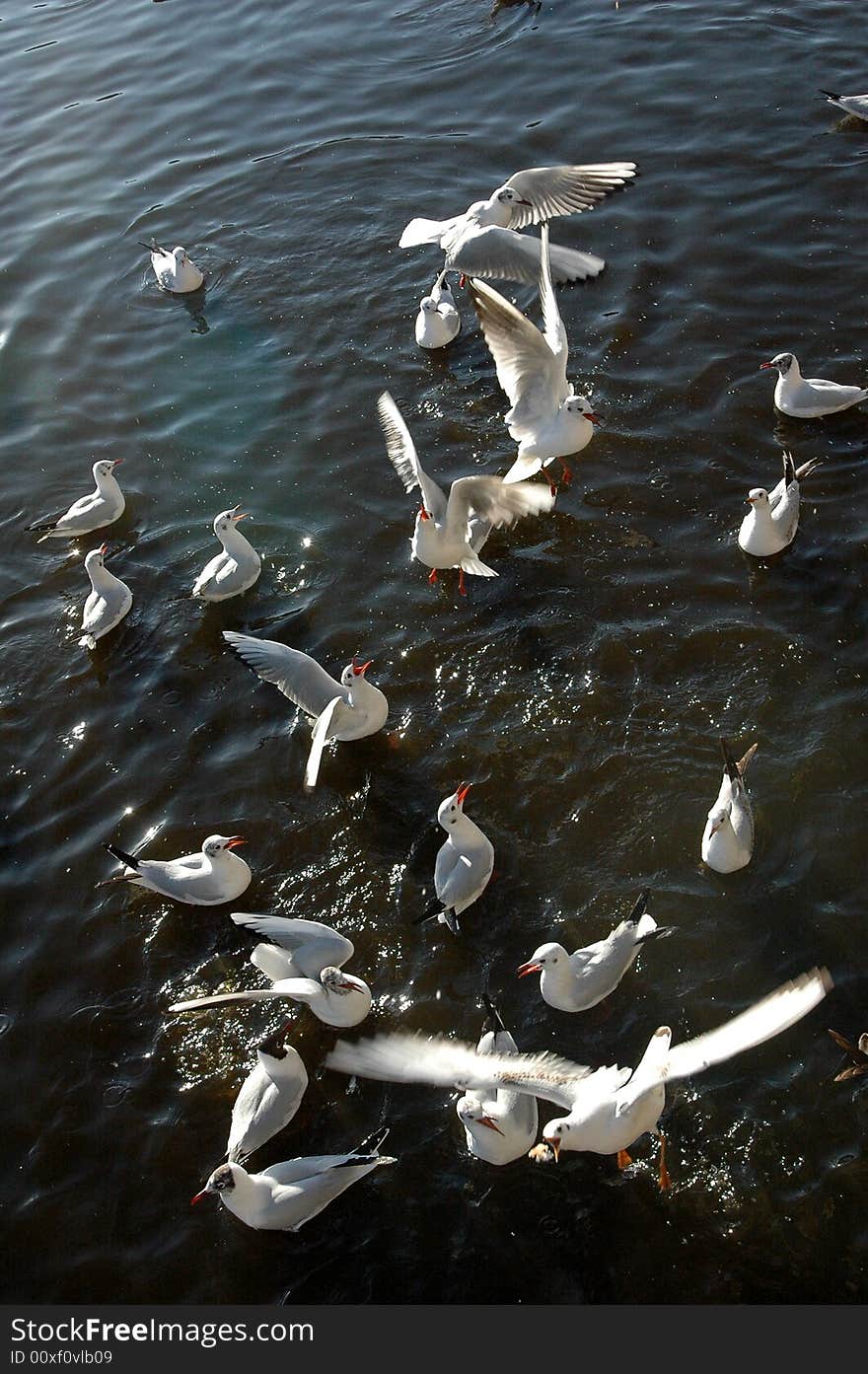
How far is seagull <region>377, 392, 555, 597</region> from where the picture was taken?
870cm

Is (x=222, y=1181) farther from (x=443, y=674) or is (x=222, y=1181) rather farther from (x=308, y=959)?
(x=443, y=674)

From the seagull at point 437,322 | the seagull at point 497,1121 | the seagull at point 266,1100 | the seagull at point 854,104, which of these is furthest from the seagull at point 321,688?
the seagull at point 854,104

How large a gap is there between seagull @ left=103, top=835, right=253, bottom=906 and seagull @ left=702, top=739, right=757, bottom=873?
2875 mm

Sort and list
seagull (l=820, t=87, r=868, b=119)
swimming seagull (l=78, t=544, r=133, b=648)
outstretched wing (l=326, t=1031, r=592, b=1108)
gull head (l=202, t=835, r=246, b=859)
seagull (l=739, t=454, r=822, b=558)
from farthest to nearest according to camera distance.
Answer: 1. seagull (l=820, t=87, r=868, b=119)
2. swimming seagull (l=78, t=544, r=133, b=648)
3. seagull (l=739, t=454, r=822, b=558)
4. gull head (l=202, t=835, r=246, b=859)
5. outstretched wing (l=326, t=1031, r=592, b=1108)

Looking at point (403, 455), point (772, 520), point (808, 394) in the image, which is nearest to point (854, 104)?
point (808, 394)

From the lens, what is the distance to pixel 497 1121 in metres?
5.62

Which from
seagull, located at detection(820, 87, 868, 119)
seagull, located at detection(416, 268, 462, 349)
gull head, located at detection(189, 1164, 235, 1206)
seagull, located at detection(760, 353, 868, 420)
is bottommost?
gull head, located at detection(189, 1164, 235, 1206)

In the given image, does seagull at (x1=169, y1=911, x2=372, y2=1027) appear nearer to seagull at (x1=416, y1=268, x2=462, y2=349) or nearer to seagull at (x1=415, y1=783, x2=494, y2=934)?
seagull at (x1=415, y1=783, x2=494, y2=934)

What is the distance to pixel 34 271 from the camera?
46.6 ft

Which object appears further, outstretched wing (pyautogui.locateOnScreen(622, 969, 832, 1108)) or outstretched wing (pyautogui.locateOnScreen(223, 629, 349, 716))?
outstretched wing (pyautogui.locateOnScreen(223, 629, 349, 716))

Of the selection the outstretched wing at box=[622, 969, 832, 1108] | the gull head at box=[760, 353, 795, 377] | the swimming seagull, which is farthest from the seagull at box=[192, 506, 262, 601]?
the outstretched wing at box=[622, 969, 832, 1108]

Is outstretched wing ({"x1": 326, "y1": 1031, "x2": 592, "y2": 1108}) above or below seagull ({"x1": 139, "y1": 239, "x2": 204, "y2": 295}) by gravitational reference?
below

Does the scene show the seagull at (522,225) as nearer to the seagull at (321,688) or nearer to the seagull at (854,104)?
the seagull at (854,104)

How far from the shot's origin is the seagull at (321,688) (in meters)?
7.73
